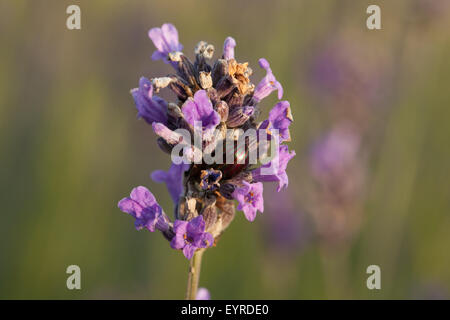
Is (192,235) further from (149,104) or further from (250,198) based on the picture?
(149,104)

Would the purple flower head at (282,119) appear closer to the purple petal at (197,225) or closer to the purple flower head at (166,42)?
the purple petal at (197,225)

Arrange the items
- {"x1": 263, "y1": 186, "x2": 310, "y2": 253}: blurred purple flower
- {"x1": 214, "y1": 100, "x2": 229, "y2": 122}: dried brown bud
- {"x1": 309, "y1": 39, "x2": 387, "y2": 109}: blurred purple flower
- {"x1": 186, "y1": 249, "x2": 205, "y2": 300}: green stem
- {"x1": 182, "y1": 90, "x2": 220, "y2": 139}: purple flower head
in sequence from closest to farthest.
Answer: {"x1": 182, "y1": 90, "x2": 220, "y2": 139}: purple flower head, {"x1": 214, "y1": 100, "x2": 229, "y2": 122}: dried brown bud, {"x1": 186, "y1": 249, "x2": 205, "y2": 300}: green stem, {"x1": 263, "y1": 186, "x2": 310, "y2": 253}: blurred purple flower, {"x1": 309, "y1": 39, "x2": 387, "y2": 109}: blurred purple flower

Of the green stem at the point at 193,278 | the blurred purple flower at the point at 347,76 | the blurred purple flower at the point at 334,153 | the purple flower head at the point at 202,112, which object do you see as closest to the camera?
the purple flower head at the point at 202,112

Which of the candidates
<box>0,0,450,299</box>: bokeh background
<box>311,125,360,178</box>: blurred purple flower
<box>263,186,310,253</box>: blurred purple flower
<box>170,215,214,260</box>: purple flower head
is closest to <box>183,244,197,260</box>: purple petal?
<box>170,215,214,260</box>: purple flower head

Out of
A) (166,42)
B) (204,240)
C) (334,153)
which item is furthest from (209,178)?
(334,153)

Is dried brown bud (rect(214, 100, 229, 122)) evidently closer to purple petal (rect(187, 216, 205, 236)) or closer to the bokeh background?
purple petal (rect(187, 216, 205, 236))

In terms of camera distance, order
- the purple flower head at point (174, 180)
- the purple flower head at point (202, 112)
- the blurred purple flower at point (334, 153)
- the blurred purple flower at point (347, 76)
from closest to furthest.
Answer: the purple flower head at point (202, 112), the purple flower head at point (174, 180), the blurred purple flower at point (334, 153), the blurred purple flower at point (347, 76)

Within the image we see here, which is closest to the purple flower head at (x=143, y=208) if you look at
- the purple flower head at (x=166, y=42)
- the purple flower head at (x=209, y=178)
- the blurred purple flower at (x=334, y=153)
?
the purple flower head at (x=209, y=178)
